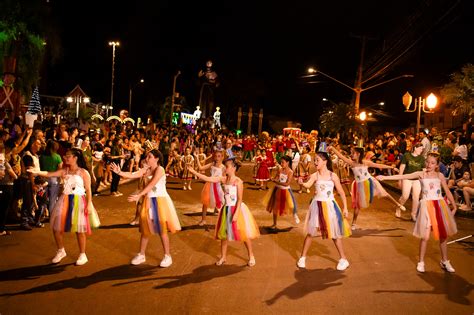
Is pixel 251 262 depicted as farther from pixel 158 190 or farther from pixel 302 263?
pixel 158 190

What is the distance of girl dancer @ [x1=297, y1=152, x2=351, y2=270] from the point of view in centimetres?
727

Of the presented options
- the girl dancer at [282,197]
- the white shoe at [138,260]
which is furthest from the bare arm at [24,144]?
the girl dancer at [282,197]

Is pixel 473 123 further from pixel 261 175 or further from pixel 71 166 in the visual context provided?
pixel 71 166

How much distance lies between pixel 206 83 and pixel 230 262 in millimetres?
71128

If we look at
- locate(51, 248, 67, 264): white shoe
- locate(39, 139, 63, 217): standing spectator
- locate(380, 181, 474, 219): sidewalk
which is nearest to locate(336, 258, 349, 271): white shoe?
locate(51, 248, 67, 264): white shoe

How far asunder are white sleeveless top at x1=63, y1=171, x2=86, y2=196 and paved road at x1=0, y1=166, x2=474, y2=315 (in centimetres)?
108

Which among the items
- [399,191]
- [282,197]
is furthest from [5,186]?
[399,191]

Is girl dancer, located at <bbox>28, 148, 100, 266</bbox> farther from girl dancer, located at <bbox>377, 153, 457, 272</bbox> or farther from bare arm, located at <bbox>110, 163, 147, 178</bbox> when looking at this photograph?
girl dancer, located at <bbox>377, 153, 457, 272</bbox>

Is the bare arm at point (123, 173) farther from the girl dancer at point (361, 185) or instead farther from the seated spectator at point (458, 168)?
the seated spectator at point (458, 168)

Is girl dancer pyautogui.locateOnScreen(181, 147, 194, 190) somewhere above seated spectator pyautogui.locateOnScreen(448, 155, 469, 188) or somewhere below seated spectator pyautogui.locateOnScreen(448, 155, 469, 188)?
below

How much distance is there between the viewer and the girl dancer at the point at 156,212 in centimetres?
715

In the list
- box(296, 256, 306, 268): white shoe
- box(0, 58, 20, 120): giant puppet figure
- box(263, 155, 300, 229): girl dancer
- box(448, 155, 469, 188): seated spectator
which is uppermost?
box(0, 58, 20, 120): giant puppet figure

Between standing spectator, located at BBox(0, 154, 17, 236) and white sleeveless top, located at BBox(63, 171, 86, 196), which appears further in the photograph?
standing spectator, located at BBox(0, 154, 17, 236)

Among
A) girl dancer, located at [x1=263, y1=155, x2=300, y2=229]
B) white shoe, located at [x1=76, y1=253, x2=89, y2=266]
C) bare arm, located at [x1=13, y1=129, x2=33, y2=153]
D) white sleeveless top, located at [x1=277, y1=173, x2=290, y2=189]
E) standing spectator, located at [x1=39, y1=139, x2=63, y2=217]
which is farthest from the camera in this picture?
white sleeveless top, located at [x1=277, y1=173, x2=290, y2=189]
